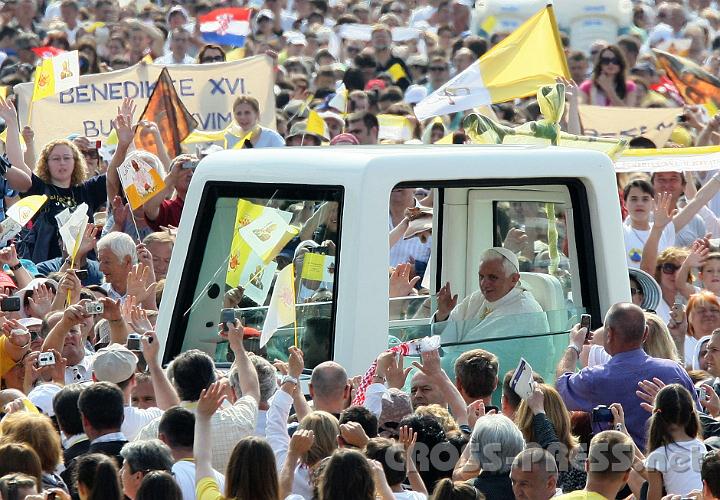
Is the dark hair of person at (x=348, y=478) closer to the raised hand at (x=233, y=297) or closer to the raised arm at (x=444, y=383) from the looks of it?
the raised arm at (x=444, y=383)

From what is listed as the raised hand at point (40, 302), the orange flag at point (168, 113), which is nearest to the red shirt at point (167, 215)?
the raised hand at point (40, 302)

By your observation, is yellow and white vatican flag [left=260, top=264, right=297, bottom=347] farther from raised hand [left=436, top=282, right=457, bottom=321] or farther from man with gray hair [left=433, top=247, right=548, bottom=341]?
raised hand [left=436, top=282, right=457, bottom=321]

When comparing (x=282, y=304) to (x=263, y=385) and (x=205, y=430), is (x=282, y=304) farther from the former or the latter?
(x=205, y=430)

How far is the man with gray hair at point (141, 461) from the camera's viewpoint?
5.19 meters

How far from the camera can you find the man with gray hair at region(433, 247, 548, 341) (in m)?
6.56

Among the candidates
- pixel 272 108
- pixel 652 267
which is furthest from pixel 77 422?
pixel 272 108

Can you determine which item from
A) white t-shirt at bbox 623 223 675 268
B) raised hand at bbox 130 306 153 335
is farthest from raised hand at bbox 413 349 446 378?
white t-shirt at bbox 623 223 675 268

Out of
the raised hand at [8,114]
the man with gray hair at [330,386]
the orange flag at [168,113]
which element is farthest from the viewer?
the orange flag at [168,113]

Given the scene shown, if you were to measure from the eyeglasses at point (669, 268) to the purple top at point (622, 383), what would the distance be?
3187 mm

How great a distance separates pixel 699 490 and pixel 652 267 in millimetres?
4147

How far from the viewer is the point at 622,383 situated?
613 centimetres

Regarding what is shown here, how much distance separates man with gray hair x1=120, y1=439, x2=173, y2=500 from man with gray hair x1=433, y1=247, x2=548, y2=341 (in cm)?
168

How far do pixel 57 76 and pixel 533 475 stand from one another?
769 cm

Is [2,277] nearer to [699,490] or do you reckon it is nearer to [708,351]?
[708,351]
